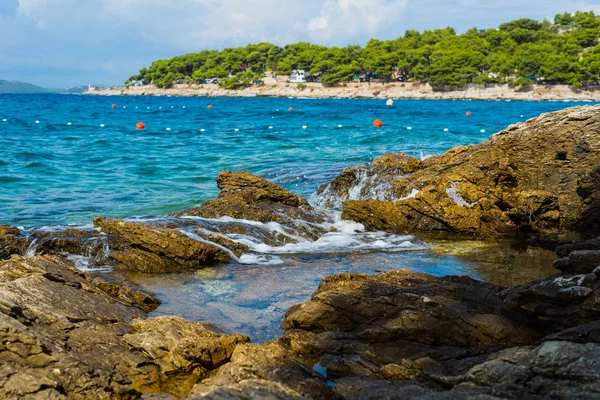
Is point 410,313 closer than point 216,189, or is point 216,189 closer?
point 410,313

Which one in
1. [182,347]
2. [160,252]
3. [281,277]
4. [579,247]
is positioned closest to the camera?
[182,347]

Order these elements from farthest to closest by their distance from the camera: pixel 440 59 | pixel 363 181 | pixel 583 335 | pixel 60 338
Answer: pixel 440 59
pixel 363 181
pixel 60 338
pixel 583 335

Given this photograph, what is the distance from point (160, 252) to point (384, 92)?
123507 mm

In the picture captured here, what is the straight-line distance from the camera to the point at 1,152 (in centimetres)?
2473

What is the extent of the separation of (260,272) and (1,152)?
790 inches

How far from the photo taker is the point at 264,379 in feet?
13.8

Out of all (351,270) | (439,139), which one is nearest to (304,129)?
(439,139)

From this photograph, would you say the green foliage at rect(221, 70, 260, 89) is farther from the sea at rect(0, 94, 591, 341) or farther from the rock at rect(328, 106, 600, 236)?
the rock at rect(328, 106, 600, 236)

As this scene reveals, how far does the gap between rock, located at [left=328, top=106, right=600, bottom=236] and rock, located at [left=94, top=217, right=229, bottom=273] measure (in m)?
3.76

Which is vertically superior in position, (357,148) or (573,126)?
(573,126)

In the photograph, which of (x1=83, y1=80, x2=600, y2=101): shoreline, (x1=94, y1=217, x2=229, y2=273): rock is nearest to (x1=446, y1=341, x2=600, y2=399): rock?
(x1=94, y1=217, x2=229, y2=273): rock

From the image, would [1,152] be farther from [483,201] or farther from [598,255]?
[598,255]

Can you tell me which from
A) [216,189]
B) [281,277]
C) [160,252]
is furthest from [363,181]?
[160,252]

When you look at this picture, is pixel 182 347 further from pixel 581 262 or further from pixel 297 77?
pixel 297 77
